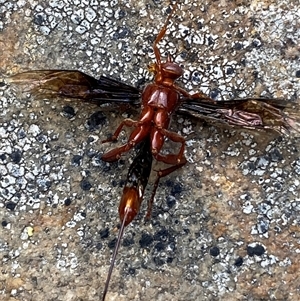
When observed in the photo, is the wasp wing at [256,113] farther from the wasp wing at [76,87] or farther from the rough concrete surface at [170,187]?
the wasp wing at [76,87]

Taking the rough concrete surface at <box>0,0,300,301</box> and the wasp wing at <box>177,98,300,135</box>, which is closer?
the wasp wing at <box>177,98,300,135</box>

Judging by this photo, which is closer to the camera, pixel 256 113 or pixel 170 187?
pixel 256 113

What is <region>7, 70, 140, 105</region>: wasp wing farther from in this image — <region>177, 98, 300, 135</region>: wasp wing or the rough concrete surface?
<region>177, 98, 300, 135</region>: wasp wing

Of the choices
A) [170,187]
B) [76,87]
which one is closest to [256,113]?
[170,187]

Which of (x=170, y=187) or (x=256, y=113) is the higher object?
(x=256, y=113)

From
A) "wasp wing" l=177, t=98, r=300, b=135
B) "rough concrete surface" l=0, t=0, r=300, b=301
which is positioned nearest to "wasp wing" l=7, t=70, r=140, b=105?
"rough concrete surface" l=0, t=0, r=300, b=301

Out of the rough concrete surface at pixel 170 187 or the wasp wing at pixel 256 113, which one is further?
the rough concrete surface at pixel 170 187

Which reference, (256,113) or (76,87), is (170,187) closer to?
(256,113)

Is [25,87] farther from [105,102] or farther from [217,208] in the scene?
[217,208]

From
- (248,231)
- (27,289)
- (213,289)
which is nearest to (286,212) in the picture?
(248,231)

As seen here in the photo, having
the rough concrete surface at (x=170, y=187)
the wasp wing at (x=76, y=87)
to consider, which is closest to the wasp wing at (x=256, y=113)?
the rough concrete surface at (x=170, y=187)
